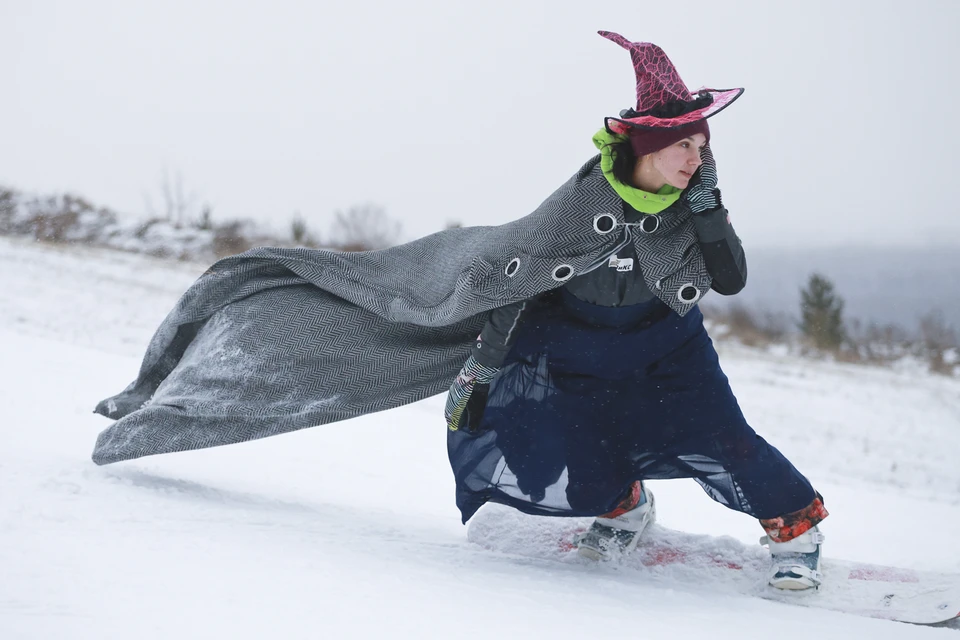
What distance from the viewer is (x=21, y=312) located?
24.8 ft

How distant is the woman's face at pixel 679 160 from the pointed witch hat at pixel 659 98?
64 mm

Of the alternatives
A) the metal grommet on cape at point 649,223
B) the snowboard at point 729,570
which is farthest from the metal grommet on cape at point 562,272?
the snowboard at point 729,570

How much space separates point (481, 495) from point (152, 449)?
4.12ft

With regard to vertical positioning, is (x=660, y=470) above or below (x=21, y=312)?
below

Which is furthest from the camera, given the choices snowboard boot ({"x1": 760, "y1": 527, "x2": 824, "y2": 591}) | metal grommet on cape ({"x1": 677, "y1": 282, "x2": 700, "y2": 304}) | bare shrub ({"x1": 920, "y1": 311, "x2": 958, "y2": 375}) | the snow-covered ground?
bare shrub ({"x1": 920, "y1": 311, "x2": 958, "y2": 375})

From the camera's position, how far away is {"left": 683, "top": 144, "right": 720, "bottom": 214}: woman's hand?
241 cm

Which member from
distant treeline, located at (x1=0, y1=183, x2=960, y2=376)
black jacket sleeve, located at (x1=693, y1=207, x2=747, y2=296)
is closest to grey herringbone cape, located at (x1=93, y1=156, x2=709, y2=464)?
black jacket sleeve, located at (x1=693, y1=207, x2=747, y2=296)

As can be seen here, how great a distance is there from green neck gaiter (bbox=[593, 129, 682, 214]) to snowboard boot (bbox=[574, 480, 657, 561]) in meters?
1.01

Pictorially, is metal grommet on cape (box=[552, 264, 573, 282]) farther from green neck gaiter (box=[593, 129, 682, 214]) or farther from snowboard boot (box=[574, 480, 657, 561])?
snowboard boot (box=[574, 480, 657, 561])

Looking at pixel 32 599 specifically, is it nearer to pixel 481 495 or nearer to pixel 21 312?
A: pixel 481 495

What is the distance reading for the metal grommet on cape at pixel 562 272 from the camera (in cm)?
246

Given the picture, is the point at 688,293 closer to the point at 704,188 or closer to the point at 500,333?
the point at 704,188

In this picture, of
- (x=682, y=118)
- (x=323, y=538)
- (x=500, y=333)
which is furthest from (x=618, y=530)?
(x=682, y=118)

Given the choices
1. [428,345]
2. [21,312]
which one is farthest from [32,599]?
[21,312]
